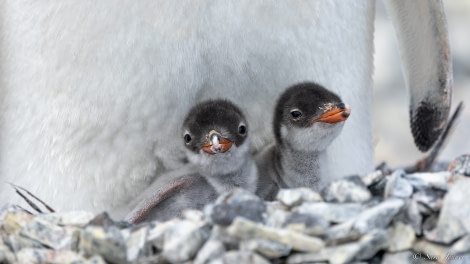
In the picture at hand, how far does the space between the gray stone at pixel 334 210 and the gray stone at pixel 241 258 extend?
14 cm

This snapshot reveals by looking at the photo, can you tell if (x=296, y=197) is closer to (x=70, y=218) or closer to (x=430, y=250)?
(x=430, y=250)

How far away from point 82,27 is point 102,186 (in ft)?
1.37

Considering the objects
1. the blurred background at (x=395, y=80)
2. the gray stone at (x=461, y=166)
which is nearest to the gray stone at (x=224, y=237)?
the gray stone at (x=461, y=166)

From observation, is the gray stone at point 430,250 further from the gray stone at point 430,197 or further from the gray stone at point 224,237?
the gray stone at point 224,237

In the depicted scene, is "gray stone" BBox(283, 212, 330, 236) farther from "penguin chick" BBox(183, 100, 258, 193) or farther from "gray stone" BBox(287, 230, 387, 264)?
"penguin chick" BBox(183, 100, 258, 193)

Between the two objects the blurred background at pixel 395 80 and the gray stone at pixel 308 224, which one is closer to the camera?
the gray stone at pixel 308 224

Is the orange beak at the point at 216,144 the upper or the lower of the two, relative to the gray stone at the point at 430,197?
upper

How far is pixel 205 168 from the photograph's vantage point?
228cm

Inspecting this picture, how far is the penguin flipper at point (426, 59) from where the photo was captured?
259 cm

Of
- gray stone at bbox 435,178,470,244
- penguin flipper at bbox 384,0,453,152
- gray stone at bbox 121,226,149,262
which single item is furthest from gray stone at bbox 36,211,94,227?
penguin flipper at bbox 384,0,453,152

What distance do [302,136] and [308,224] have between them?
25.8 inches

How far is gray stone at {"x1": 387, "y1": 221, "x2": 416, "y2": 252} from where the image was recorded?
65.0 inches

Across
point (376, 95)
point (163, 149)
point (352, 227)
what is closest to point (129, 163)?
point (163, 149)

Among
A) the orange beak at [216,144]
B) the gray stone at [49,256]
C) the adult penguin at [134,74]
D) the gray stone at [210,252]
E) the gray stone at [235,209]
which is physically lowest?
the gray stone at [210,252]
